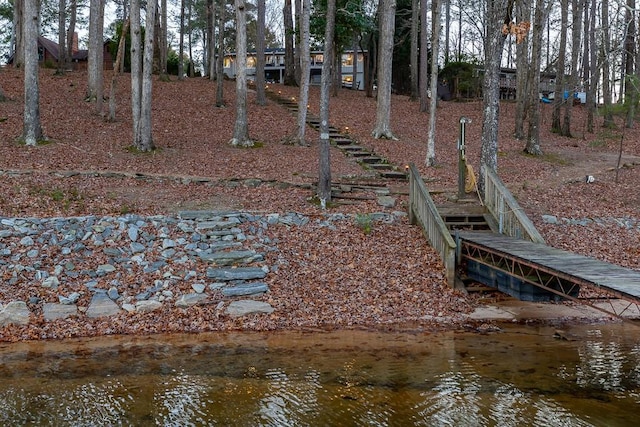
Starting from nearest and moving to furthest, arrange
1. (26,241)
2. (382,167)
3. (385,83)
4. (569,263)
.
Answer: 1. (569,263)
2. (26,241)
3. (382,167)
4. (385,83)

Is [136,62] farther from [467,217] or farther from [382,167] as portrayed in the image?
[467,217]

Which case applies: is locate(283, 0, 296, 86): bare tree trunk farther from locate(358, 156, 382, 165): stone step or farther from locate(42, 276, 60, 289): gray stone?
locate(42, 276, 60, 289): gray stone

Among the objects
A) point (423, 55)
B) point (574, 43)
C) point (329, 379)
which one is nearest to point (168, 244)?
point (329, 379)

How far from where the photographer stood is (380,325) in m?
10.2

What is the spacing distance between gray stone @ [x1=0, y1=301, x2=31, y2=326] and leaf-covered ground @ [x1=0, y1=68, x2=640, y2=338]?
0.24 m

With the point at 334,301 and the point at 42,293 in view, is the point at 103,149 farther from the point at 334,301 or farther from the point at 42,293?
the point at 334,301

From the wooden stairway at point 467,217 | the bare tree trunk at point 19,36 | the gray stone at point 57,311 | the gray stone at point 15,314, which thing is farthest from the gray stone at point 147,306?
the bare tree trunk at point 19,36

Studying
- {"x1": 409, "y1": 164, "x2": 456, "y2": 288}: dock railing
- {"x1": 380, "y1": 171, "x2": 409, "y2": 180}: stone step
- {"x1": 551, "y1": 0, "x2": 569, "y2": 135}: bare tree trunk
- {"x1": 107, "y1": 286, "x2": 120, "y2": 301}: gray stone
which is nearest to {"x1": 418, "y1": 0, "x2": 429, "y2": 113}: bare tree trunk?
{"x1": 551, "y1": 0, "x2": 569, "y2": 135}: bare tree trunk

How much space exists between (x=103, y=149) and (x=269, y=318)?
10.5m

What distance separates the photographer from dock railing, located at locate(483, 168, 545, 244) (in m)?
12.0

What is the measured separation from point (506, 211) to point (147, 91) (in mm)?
10929

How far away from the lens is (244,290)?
36.4ft

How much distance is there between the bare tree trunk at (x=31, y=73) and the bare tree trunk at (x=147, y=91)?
2870mm

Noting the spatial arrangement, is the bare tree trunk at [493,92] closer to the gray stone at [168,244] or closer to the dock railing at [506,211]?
the dock railing at [506,211]
